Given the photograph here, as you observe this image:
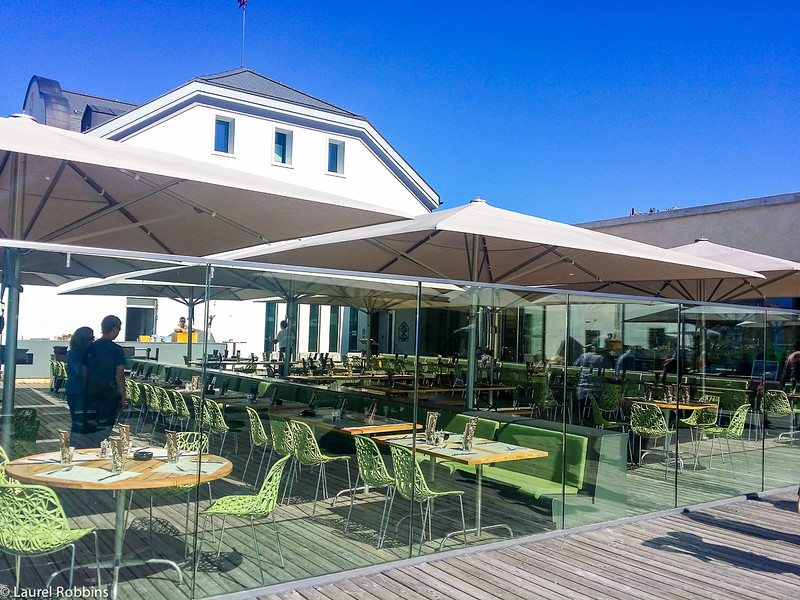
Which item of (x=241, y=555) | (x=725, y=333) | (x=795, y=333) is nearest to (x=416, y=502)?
(x=241, y=555)

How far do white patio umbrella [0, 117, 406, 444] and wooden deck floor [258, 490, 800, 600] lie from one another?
Result: 3.00 meters

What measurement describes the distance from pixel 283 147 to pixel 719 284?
666 inches

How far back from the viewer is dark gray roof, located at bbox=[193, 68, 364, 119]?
24.5 m

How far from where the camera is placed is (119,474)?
4.18 metres

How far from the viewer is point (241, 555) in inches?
180

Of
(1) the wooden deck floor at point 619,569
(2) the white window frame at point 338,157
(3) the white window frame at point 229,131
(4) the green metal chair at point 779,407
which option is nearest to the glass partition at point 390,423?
(1) the wooden deck floor at point 619,569

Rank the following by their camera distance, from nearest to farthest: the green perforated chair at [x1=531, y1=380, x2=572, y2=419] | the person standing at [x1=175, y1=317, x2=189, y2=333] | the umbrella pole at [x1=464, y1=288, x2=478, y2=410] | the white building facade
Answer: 1. the person standing at [x1=175, y1=317, x2=189, y2=333]
2. the umbrella pole at [x1=464, y1=288, x2=478, y2=410]
3. the green perforated chair at [x1=531, y1=380, x2=572, y2=419]
4. the white building facade

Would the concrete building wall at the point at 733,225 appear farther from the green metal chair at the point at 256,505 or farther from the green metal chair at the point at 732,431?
the green metal chair at the point at 256,505

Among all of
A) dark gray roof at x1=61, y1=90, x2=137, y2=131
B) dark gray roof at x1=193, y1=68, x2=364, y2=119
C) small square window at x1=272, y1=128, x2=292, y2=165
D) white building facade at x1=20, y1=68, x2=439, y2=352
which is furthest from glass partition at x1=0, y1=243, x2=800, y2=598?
dark gray roof at x1=61, y1=90, x2=137, y2=131

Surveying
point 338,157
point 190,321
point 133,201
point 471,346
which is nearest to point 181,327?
point 190,321

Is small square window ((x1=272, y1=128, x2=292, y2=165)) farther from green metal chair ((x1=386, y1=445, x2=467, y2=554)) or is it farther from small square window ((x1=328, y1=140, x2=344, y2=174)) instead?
green metal chair ((x1=386, y1=445, x2=467, y2=554))

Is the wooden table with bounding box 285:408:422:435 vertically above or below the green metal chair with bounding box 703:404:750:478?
above

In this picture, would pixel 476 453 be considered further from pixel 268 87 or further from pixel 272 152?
pixel 268 87

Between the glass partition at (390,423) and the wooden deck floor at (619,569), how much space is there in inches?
9.9
